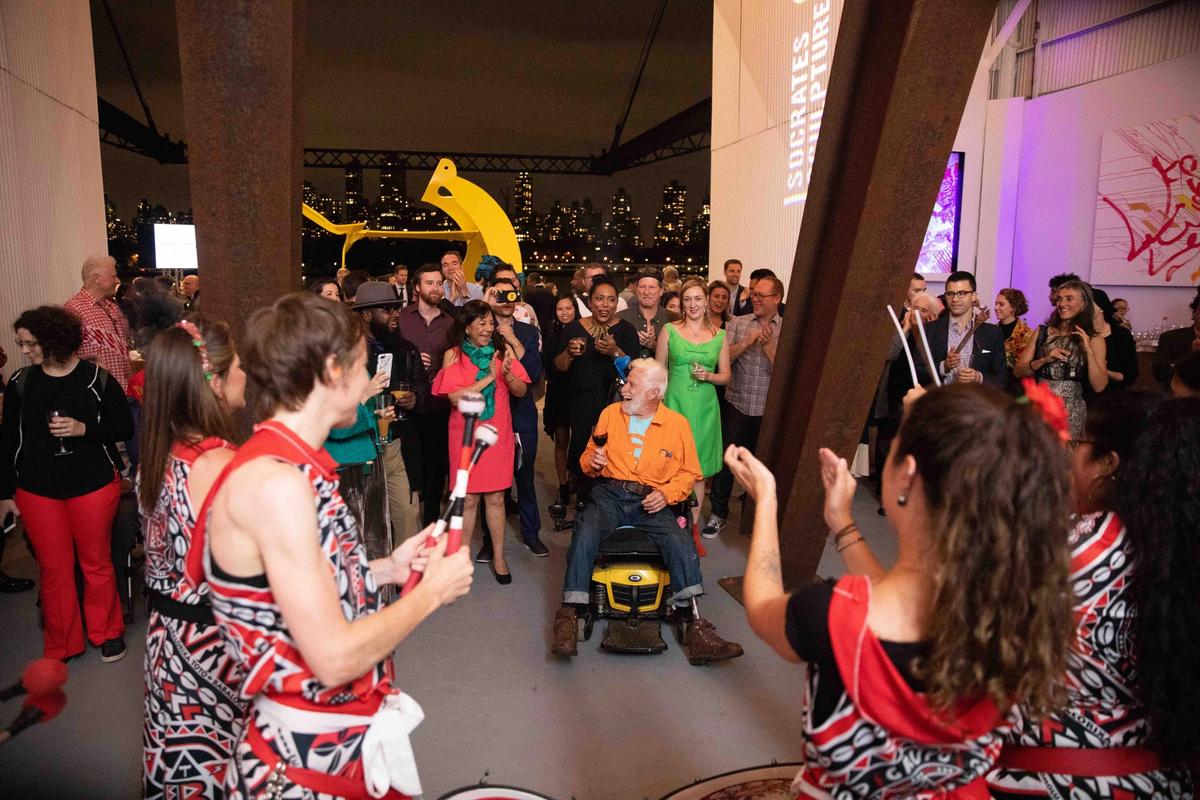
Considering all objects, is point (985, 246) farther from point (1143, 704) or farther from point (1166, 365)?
point (1143, 704)

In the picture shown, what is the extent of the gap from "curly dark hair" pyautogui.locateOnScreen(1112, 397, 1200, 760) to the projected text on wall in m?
7.21

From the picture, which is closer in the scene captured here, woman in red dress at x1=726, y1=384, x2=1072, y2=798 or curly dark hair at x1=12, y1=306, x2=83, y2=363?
woman in red dress at x1=726, y1=384, x2=1072, y2=798

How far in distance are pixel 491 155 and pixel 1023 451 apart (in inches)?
1123

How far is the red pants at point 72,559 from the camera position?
3.37 meters

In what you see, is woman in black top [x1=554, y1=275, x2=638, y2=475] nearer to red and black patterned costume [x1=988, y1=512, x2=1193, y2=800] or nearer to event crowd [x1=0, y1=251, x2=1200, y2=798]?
event crowd [x1=0, y1=251, x2=1200, y2=798]

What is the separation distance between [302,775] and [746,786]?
160cm

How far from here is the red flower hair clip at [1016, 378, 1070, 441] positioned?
1200 millimetres

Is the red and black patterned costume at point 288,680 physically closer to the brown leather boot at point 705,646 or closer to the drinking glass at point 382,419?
the brown leather boot at point 705,646

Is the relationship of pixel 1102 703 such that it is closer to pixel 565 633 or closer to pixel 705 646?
pixel 705 646

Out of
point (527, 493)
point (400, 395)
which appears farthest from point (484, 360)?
point (527, 493)

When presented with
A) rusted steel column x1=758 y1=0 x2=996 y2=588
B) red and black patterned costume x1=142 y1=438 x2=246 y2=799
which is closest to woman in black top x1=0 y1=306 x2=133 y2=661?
red and black patterned costume x1=142 y1=438 x2=246 y2=799

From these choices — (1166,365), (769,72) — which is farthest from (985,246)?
(1166,365)

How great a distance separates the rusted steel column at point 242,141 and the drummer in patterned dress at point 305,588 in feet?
3.84

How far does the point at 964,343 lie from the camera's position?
17.2 ft
